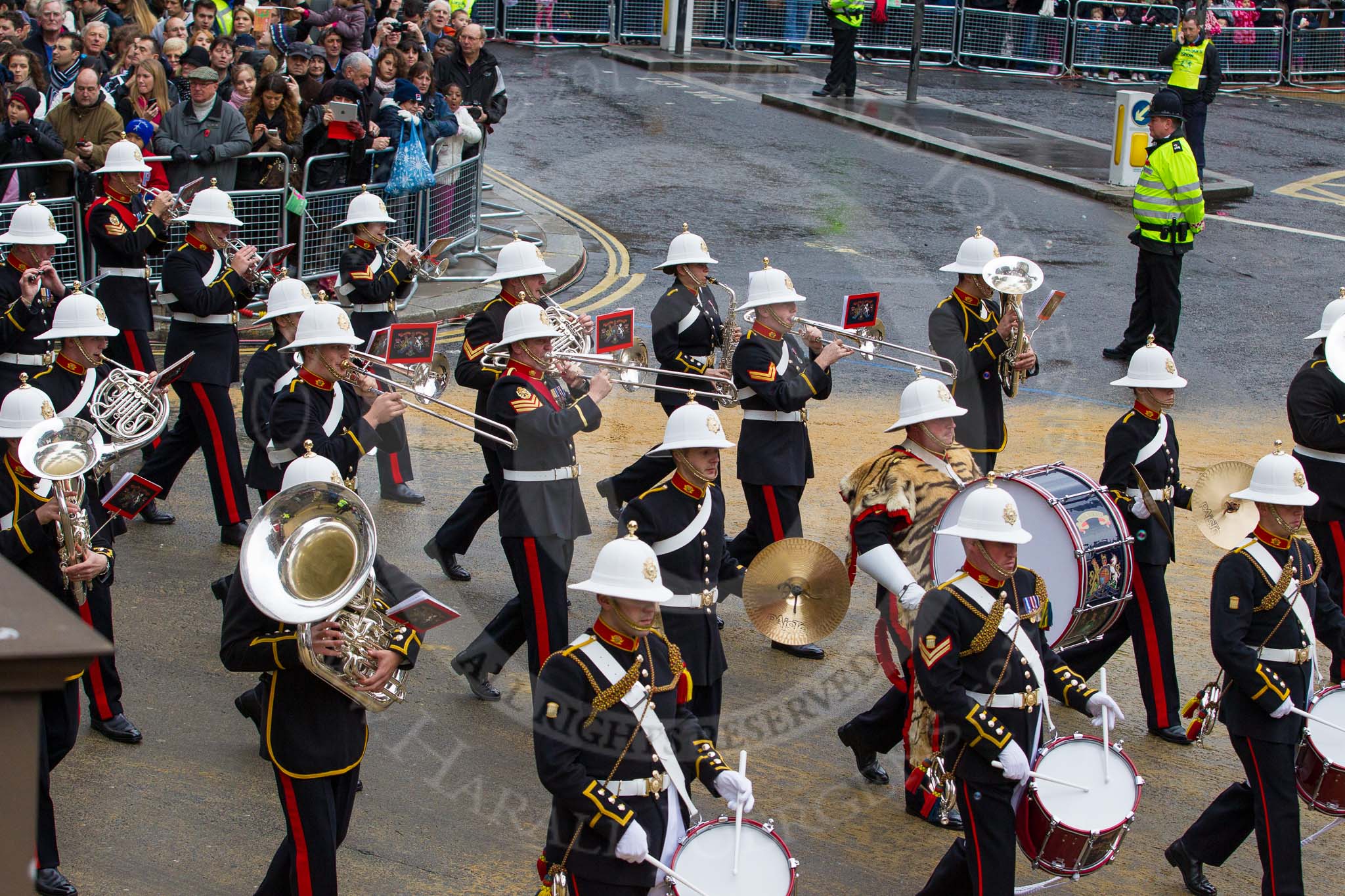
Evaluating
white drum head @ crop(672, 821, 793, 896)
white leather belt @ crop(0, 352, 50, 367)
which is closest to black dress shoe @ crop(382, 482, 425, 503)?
white leather belt @ crop(0, 352, 50, 367)

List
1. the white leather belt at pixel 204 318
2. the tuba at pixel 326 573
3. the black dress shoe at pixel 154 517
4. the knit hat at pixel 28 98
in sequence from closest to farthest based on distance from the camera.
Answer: the tuba at pixel 326 573, the white leather belt at pixel 204 318, the black dress shoe at pixel 154 517, the knit hat at pixel 28 98

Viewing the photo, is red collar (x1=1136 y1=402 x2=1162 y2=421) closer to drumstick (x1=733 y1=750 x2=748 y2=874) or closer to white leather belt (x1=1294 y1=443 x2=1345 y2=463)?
white leather belt (x1=1294 y1=443 x2=1345 y2=463)

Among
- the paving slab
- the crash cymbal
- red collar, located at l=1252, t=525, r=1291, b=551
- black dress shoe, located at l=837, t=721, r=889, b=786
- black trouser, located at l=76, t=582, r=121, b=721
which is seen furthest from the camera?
the paving slab

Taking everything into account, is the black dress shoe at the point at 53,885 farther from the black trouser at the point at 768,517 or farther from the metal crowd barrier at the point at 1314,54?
the metal crowd barrier at the point at 1314,54

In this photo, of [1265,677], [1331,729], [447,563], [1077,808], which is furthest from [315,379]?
[1331,729]

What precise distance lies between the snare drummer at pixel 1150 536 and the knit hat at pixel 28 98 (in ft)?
28.1

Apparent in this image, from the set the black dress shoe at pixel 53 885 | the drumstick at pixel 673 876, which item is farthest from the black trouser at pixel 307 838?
the drumstick at pixel 673 876

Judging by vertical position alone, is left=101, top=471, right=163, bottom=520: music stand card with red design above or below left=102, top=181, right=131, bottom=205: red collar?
below

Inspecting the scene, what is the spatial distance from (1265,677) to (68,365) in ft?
18.7

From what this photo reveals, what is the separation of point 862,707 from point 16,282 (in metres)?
5.21

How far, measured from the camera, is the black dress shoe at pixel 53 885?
5938 millimetres

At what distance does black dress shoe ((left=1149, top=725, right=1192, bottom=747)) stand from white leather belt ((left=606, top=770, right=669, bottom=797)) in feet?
11.6

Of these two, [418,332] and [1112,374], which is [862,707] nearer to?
[418,332]

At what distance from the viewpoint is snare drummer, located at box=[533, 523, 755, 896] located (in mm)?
5207
